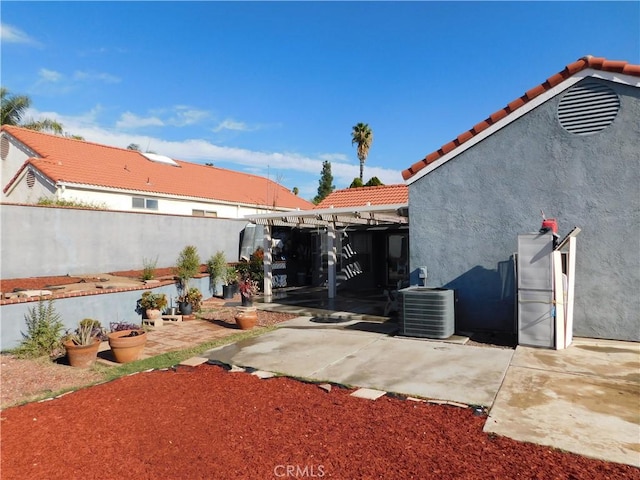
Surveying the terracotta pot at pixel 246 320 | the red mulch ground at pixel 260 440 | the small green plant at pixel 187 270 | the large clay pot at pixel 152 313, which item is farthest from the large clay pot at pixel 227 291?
the red mulch ground at pixel 260 440

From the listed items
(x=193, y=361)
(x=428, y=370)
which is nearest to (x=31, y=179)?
→ (x=193, y=361)

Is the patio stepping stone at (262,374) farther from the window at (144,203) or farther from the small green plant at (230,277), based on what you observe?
the window at (144,203)

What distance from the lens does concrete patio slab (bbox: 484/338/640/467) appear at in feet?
12.8

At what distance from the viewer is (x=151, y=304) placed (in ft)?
34.1

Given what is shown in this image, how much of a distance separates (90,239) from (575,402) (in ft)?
45.8

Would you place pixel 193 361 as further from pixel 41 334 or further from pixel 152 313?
pixel 152 313

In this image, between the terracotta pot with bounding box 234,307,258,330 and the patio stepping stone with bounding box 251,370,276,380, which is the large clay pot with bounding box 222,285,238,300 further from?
the patio stepping stone with bounding box 251,370,276,380

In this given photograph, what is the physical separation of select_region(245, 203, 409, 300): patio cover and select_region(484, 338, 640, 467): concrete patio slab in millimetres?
5691

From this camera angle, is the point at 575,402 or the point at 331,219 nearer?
the point at 575,402

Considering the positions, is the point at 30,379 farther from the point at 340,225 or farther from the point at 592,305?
the point at 340,225

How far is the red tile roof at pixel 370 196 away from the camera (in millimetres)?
16125

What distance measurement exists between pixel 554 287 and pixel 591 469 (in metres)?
4.49

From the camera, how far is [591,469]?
3.42m

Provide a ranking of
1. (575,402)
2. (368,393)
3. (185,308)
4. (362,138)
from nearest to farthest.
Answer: (575,402)
(368,393)
(185,308)
(362,138)
